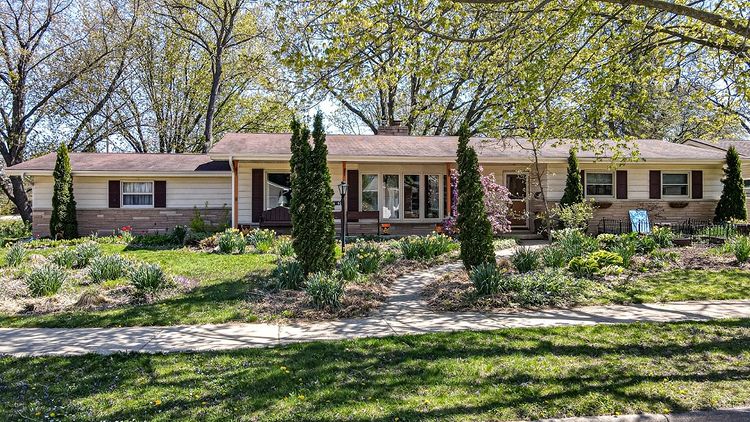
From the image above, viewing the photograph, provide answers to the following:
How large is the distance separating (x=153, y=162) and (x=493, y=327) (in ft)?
53.4

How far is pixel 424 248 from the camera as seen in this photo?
1141cm

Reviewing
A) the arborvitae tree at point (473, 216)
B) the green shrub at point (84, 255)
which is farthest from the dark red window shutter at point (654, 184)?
the green shrub at point (84, 255)

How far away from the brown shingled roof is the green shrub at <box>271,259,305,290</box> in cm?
1049

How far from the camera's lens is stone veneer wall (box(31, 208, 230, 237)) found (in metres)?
17.1

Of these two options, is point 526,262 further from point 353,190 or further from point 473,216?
point 353,190

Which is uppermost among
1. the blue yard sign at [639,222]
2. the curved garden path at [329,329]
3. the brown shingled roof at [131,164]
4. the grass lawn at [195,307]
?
the brown shingled roof at [131,164]

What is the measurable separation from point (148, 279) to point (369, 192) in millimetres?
10608

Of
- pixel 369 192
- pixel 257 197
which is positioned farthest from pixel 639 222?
pixel 257 197

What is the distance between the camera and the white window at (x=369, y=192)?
57.7 feet

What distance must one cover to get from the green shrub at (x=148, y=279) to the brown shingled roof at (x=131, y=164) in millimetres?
9968

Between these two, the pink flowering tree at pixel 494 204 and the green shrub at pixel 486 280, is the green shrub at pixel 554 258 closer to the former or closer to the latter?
the green shrub at pixel 486 280

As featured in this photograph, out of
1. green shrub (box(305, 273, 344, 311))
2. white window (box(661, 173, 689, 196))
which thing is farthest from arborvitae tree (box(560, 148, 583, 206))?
green shrub (box(305, 273, 344, 311))

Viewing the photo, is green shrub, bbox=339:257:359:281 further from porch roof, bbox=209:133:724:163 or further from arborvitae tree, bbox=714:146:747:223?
arborvitae tree, bbox=714:146:747:223

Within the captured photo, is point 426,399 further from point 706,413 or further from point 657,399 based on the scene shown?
point 706,413
